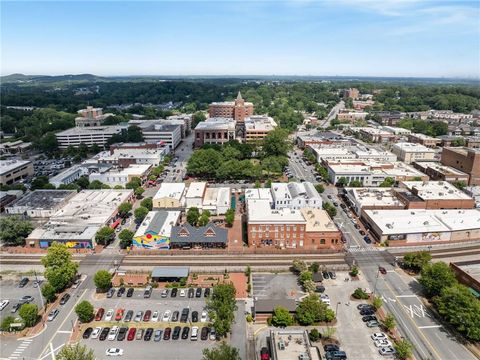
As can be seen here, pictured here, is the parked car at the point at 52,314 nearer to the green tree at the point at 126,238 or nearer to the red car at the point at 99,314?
the red car at the point at 99,314

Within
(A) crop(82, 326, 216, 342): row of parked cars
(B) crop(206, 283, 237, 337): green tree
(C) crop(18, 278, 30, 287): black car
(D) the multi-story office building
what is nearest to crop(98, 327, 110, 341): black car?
(A) crop(82, 326, 216, 342): row of parked cars

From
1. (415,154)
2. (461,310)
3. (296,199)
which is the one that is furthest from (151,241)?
(415,154)

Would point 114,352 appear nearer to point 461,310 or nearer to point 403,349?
point 403,349

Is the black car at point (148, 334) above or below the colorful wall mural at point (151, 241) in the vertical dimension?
below

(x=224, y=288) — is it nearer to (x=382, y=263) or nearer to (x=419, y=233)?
(x=382, y=263)

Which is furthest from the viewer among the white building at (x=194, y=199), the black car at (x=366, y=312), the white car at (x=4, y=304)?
the white building at (x=194, y=199)

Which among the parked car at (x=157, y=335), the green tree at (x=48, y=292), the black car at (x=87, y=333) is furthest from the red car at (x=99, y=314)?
the parked car at (x=157, y=335)
